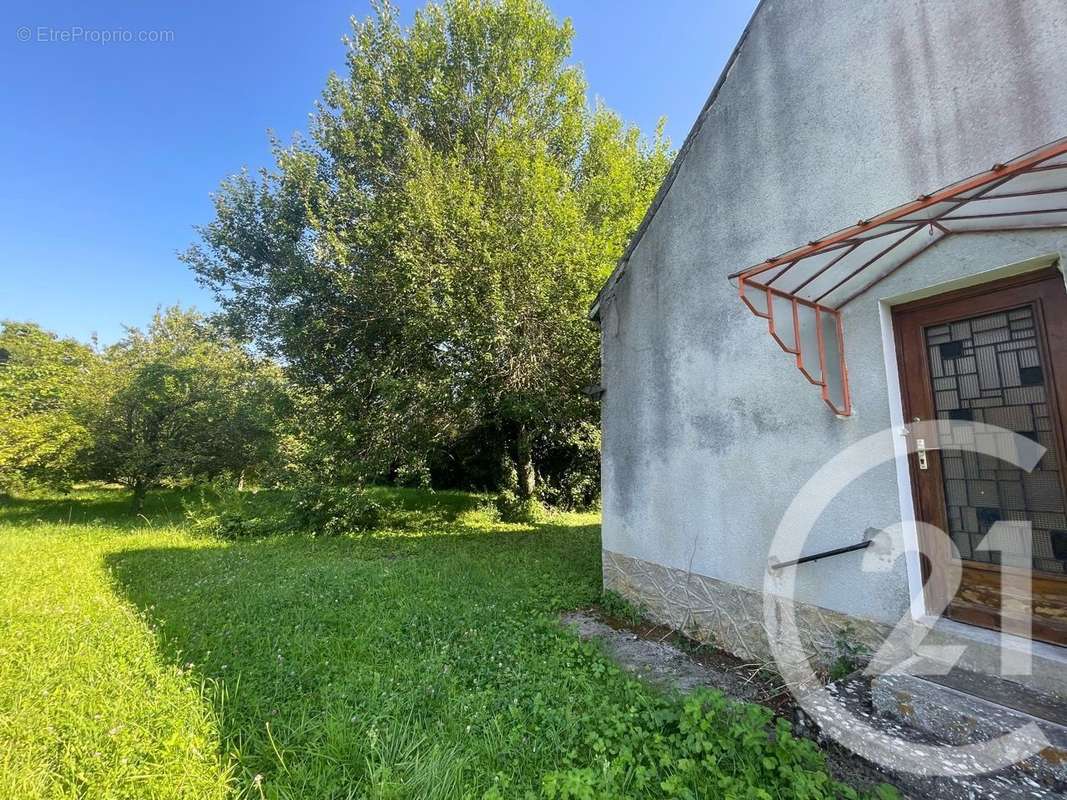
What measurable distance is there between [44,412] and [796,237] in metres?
15.6

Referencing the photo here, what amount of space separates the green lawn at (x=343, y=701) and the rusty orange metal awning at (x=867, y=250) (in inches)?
87.3

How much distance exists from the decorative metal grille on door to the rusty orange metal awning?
0.46m

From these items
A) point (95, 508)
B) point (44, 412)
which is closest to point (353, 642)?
point (44, 412)

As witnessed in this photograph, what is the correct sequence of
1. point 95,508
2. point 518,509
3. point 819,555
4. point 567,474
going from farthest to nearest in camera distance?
point 95,508 < point 567,474 < point 518,509 < point 819,555

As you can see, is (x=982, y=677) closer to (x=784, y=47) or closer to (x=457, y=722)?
(x=457, y=722)

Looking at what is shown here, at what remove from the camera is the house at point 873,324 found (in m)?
2.08

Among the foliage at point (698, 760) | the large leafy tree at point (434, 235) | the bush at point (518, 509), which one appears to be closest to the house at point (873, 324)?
the foliage at point (698, 760)

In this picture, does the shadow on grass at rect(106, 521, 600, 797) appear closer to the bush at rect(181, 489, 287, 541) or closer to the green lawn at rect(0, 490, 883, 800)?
the green lawn at rect(0, 490, 883, 800)

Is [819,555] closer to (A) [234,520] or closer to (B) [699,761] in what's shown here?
(B) [699,761]

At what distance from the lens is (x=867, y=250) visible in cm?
251

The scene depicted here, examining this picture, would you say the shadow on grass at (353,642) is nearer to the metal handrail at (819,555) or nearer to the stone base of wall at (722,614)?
the stone base of wall at (722,614)

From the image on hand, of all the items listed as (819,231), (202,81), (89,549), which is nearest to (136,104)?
(202,81)


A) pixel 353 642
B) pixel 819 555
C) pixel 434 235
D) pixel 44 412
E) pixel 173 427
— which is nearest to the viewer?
pixel 819 555

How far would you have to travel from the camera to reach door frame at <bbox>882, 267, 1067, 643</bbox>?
6.72ft
